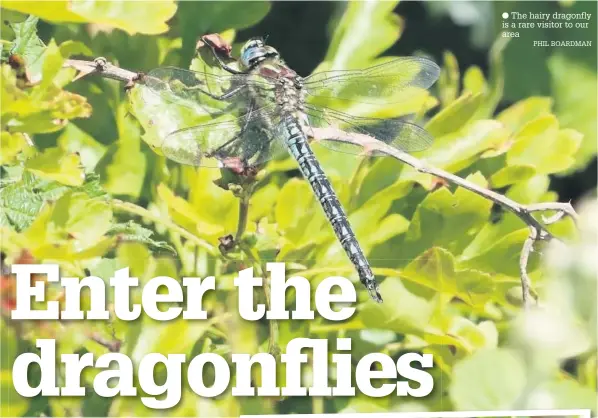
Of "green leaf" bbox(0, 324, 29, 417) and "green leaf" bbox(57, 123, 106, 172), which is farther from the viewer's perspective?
"green leaf" bbox(57, 123, 106, 172)

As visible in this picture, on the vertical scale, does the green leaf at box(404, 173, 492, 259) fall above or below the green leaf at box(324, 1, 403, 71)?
below

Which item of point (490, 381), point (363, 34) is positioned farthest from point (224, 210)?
point (490, 381)

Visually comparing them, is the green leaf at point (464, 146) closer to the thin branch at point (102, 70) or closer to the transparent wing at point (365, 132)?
the transparent wing at point (365, 132)

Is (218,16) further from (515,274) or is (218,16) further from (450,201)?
(515,274)

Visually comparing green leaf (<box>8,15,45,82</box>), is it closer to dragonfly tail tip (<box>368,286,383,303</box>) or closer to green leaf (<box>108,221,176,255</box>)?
green leaf (<box>108,221,176,255</box>)

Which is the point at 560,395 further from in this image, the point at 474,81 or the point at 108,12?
the point at 474,81

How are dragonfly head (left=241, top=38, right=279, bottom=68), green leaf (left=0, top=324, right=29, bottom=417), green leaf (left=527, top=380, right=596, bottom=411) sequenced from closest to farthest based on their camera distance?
1. green leaf (left=527, top=380, right=596, bottom=411)
2. green leaf (left=0, top=324, right=29, bottom=417)
3. dragonfly head (left=241, top=38, right=279, bottom=68)

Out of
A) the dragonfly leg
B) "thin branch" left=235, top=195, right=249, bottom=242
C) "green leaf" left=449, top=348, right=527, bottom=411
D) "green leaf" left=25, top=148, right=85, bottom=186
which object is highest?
the dragonfly leg

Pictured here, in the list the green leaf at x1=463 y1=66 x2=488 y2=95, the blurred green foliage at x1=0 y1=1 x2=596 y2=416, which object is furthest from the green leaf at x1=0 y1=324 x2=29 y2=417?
the green leaf at x1=463 y1=66 x2=488 y2=95
